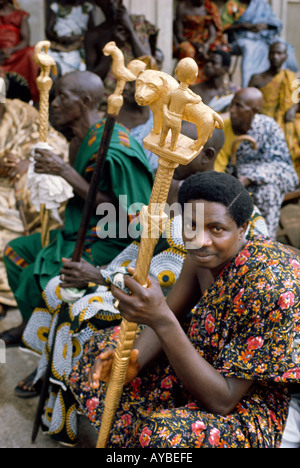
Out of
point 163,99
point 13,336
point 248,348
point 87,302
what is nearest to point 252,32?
point 13,336

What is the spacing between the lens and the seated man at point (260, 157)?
147 inches

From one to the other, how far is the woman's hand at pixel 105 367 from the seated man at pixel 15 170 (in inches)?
77.7

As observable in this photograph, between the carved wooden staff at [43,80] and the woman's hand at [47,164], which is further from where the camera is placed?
the woman's hand at [47,164]

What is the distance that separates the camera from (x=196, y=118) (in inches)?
48.2

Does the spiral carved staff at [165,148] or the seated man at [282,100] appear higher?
the spiral carved staff at [165,148]

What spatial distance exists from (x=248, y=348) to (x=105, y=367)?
1.60 feet

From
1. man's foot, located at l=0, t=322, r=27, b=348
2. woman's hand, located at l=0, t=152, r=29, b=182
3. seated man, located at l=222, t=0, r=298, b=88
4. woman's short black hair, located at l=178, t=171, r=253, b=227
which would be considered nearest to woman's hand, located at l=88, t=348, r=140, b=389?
woman's short black hair, located at l=178, t=171, r=253, b=227

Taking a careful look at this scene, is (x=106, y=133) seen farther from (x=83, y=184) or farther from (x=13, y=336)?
(x=13, y=336)

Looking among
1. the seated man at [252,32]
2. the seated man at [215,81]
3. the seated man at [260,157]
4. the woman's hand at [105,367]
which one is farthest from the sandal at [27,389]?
the seated man at [252,32]

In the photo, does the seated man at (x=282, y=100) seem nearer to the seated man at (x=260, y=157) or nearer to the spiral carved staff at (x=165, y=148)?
the seated man at (x=260, y=157)

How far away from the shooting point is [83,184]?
7.97 feet

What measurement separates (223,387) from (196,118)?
2.50 ft

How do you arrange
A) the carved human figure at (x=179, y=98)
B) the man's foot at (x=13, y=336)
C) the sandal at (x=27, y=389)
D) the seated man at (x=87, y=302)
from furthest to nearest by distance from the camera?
1. the man's foot at (x=13, y=336)
2. the sandal at (x=27, y=389)
3. the seated man at (x=87, y=302)
4. the carved human figure at (x=179, y=98)
